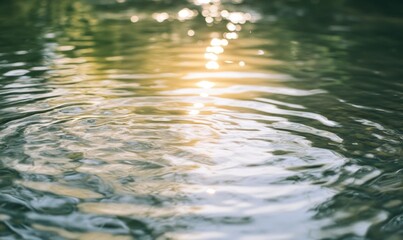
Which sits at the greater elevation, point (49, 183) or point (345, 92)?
point (49, 183)

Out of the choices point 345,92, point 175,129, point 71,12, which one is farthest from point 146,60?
point 71,12

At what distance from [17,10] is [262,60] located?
1040cm

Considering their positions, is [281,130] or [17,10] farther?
[17,10]

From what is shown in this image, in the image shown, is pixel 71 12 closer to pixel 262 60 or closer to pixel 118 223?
pixel 262 60

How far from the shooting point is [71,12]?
1856 cm

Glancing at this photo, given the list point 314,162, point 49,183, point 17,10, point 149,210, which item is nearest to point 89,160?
point 49,183

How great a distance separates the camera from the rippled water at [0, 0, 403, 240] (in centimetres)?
375

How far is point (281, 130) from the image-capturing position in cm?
556

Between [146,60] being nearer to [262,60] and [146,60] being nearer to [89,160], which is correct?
[262,60]

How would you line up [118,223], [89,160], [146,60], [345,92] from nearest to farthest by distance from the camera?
[118,223]
[89,160]
[345,92]
[146,60]

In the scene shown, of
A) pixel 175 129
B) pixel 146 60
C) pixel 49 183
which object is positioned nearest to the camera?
pixel 49 183

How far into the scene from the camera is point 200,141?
17.1ft

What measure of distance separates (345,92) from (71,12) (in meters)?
12.7

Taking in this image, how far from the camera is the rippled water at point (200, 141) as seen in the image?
375 centimetres
